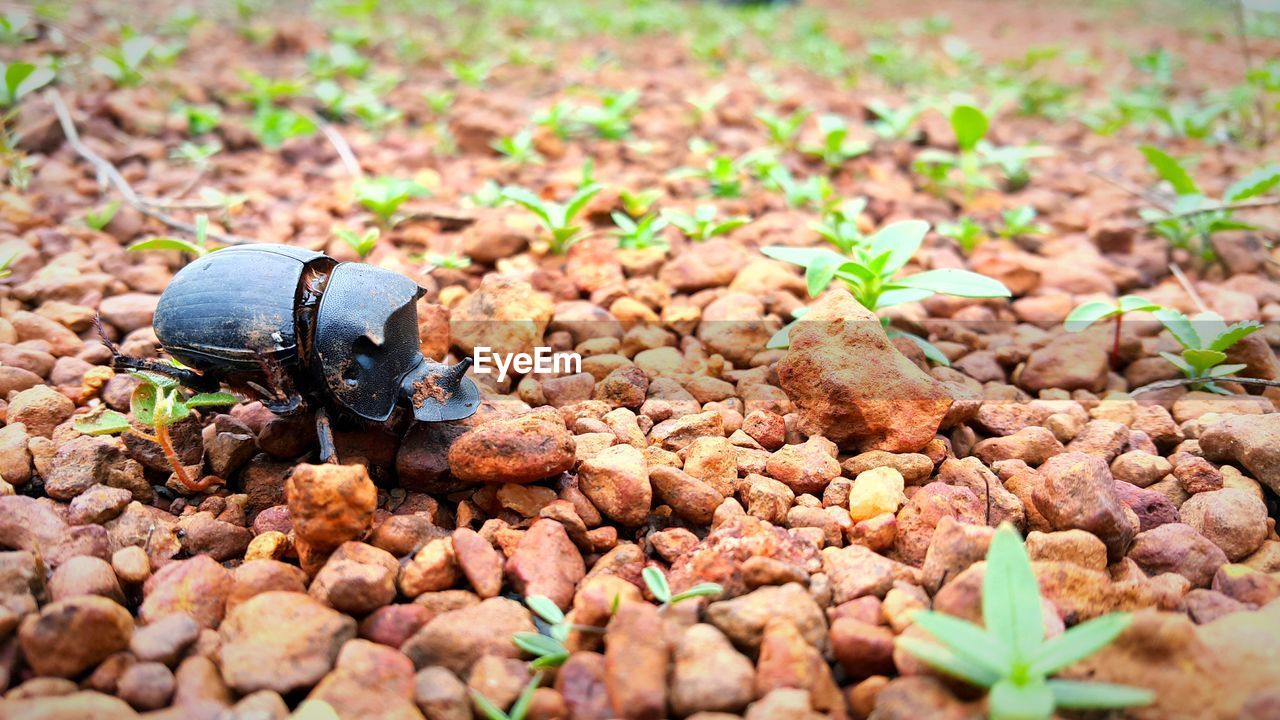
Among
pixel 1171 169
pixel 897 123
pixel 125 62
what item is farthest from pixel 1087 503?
pixel 125 62

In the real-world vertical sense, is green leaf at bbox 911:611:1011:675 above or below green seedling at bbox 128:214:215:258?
below

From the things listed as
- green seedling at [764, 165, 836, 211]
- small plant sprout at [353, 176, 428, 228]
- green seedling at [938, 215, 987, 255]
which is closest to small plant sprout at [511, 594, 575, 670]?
small plant sprout at [353, 176, 428, 228]

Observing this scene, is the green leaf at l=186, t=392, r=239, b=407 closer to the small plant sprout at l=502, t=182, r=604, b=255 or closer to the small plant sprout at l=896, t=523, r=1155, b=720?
the small plant sprout at l=502, t=182, r=604, b=255

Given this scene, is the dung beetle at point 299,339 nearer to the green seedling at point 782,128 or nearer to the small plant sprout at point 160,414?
the small plant sprout at point 160,414

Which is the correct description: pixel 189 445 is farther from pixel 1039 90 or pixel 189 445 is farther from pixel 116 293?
pixel 1039 90

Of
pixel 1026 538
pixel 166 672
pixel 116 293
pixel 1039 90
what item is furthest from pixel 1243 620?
pixel 1039 90

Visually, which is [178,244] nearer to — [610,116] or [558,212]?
[558,212]
